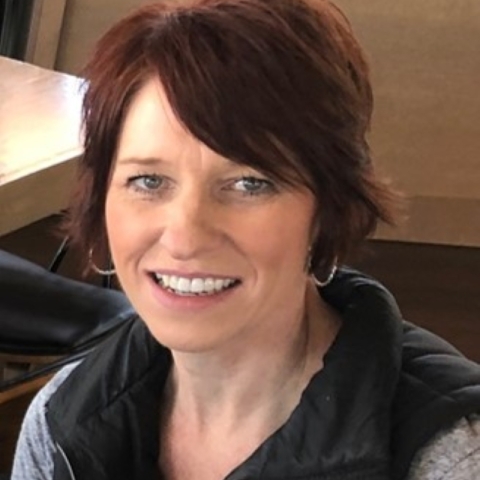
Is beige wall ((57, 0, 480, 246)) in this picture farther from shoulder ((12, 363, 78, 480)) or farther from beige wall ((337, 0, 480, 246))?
shoulder ((12, 363, 78, 480))

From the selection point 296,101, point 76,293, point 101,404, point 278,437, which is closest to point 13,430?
point 76,293

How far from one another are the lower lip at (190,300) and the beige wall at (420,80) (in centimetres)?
205

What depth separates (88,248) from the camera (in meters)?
1.26

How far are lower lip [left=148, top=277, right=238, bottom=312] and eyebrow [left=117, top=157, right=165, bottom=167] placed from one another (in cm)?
12

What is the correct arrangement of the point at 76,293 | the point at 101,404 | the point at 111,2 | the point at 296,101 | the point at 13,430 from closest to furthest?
the point at 296,101 < the point at 101,404 < the point at 76,293 < the point at 13,430 < the point at 111,2

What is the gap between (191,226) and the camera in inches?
42.0

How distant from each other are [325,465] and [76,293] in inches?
33.2

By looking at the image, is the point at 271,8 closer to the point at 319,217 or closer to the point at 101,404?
the point at 319,217

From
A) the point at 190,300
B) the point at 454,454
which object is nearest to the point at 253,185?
the point at 190,300

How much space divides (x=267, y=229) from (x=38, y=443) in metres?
0.38

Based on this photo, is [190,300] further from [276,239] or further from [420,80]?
[420,80]

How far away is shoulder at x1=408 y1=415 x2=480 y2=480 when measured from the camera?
1039 millimetres

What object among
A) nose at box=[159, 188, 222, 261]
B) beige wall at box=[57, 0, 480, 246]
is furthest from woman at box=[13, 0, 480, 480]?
beige wall at box=[57, 0, 480, 246]

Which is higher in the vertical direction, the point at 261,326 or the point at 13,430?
the point at 261,326
